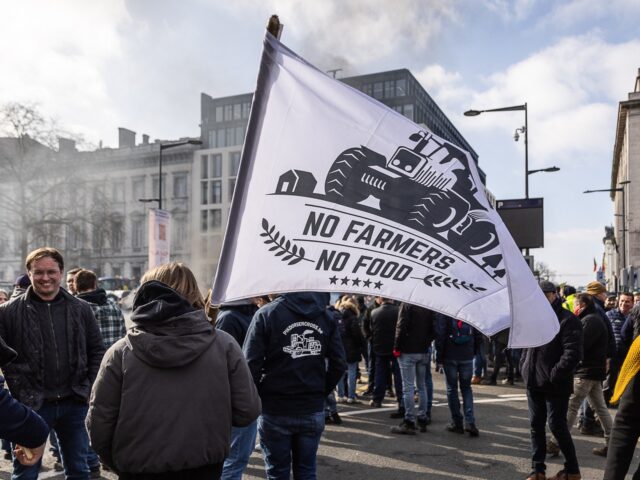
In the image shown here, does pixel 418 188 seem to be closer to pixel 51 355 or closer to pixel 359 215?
pixel 359 215

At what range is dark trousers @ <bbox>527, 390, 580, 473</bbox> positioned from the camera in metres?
5.32

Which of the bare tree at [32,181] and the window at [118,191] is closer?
the bare tree at [32,181]

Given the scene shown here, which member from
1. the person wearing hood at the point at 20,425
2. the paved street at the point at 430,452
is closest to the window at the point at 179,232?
the paved street at the point at 430,452

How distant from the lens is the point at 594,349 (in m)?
6.52

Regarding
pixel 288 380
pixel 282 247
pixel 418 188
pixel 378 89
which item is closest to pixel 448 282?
pixel 418 188

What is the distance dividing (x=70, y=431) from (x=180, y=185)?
6219 centimetres

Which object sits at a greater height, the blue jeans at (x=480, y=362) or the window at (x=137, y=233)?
the window at (x=137, y=233)

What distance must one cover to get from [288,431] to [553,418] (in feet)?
8.97

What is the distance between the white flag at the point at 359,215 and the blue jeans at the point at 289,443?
46.5 inches

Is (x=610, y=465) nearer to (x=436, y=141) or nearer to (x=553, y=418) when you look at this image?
(x=553, y=418)

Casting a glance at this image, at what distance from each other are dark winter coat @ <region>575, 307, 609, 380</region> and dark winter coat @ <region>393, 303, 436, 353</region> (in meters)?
1.76

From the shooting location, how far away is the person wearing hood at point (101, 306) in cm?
581

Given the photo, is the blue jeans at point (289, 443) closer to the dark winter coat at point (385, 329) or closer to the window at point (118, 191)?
the dark winter coat at point (385, 329)

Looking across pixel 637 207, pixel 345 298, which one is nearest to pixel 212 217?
pixel 637 207
